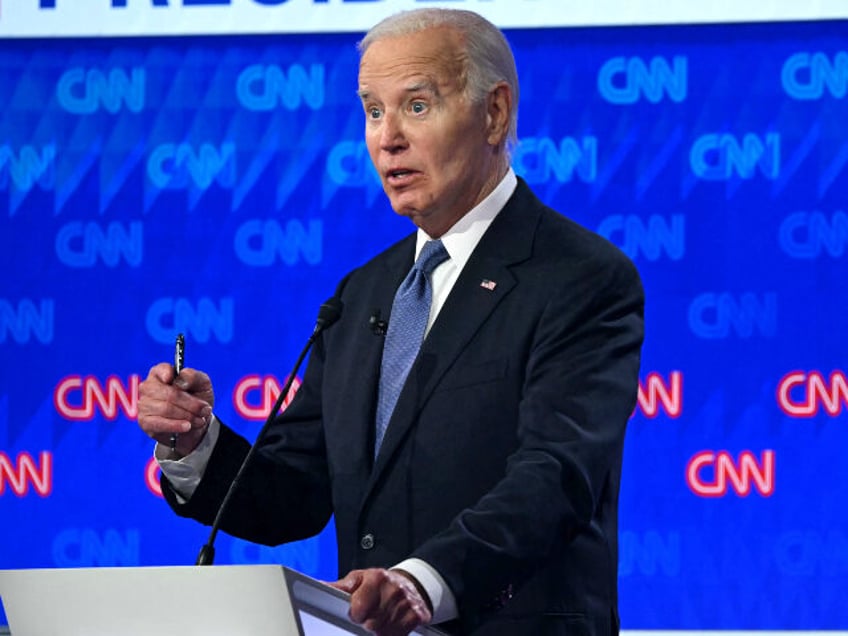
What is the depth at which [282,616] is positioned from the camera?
5.18 feet

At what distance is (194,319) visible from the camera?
379 centimetres

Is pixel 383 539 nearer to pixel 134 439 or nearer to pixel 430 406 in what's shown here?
pixel 430 406

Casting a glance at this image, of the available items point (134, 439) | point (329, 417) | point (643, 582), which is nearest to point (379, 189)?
point (134, 439)

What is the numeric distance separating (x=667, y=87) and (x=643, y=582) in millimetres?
1223

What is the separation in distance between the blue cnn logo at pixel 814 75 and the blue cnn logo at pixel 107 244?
168 centimetres

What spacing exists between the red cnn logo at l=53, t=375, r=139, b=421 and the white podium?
207 centimetres

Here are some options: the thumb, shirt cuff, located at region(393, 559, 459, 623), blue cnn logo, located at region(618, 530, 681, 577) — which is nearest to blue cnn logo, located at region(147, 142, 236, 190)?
blue cnn logo, located at region(618, 530, 681, 577)

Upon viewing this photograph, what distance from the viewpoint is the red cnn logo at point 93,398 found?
3.79 meters

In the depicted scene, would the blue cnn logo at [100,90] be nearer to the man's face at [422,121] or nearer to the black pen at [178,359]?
the man's face at [422,121]

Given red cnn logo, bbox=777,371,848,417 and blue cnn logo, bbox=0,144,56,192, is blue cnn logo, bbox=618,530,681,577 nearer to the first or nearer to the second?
red cnn logo, bbox=777,371,848,417

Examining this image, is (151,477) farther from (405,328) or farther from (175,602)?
(175,602)

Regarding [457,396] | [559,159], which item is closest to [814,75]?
[559,159]

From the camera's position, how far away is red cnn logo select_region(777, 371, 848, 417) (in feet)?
11.7

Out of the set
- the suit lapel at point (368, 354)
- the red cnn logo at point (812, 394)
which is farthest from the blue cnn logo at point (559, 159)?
the suit lapel at point (368, 354)
